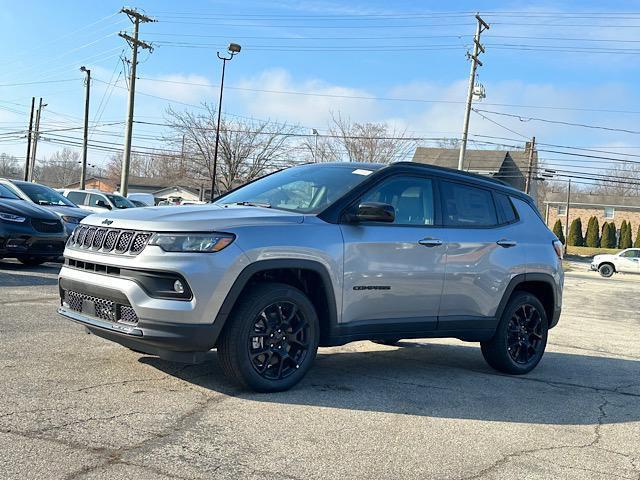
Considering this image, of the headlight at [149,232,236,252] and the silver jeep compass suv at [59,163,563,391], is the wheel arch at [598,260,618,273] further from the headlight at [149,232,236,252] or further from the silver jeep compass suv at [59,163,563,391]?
the headlight at [149,232,236,252]

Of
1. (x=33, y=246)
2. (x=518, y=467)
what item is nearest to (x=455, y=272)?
(x=518, y=467)

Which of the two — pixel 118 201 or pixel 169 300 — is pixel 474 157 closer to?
pixel 118 201

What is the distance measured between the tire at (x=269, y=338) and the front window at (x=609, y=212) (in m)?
68.6

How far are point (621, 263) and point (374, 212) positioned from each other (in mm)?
35250

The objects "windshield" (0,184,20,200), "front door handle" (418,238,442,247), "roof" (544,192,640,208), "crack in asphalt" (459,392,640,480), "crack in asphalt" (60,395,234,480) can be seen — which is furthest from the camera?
"roof" (544,192,640,208)

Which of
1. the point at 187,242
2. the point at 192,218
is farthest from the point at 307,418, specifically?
the point at 192,218

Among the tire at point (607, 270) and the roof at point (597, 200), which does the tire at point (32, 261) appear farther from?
the roof at point (597, 200)

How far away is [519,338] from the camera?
6836 millimetres

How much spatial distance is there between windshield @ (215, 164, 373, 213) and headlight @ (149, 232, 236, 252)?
1.00 m

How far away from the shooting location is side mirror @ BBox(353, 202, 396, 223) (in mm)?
5293

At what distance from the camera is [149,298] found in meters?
4.61

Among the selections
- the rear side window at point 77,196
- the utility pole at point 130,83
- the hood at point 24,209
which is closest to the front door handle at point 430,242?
the hood at point 24,209

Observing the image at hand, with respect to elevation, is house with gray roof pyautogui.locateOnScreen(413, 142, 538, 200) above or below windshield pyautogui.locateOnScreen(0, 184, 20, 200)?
above

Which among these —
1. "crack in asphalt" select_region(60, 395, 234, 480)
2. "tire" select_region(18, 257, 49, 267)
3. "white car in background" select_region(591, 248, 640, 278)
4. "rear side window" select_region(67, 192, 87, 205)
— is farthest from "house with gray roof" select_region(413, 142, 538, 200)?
"crack in asphalt" select_region(60, 395, 234, 480)
